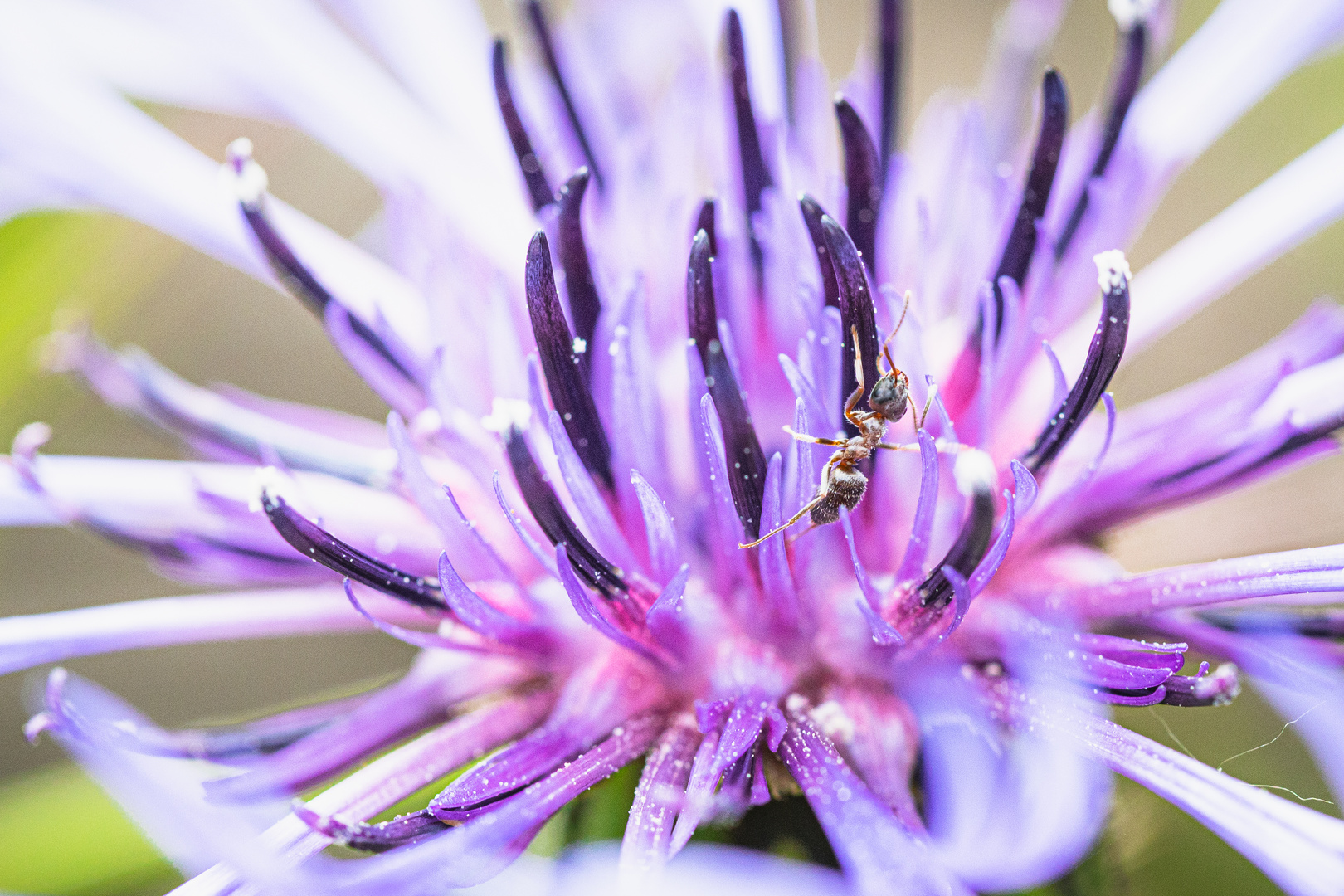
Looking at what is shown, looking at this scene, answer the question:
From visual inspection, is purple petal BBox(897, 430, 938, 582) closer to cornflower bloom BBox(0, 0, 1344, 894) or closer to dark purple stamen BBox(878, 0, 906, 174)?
cornflower bloom BBox(0, 0, 1344, 894)

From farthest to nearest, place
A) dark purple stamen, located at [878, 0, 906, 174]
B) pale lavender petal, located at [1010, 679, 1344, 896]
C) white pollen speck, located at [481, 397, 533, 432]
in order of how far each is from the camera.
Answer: dark purple stamen, located at [878, 0, 906, 174] < white pollen speck, located at [481, 397, 533, 432] < pale lavender petal, located at [1010, 679, 1344, 896]

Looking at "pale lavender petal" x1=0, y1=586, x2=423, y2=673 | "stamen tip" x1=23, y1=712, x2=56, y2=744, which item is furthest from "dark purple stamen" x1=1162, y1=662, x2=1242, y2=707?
"stamen tip" x1=23, y1=712, x2=56, y2=744

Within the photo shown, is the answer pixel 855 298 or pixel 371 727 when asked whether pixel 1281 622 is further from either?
pixel 371 727

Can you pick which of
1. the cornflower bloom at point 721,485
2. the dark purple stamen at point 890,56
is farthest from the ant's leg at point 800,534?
the dark purple stamen at point 890,56

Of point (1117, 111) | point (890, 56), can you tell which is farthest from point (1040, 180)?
point (890, 56)

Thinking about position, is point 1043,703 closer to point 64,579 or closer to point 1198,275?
point 1198,275

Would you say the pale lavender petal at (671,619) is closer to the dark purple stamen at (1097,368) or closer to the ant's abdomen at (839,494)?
the ant's abdomen at (839,494)

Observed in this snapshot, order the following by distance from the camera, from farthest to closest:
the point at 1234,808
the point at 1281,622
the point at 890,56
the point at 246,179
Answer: the point at 890,56 → the point at 246,179 → the point at 1281,622 → the point at 1234,808
